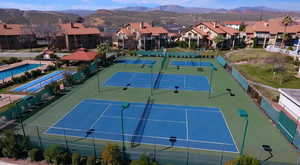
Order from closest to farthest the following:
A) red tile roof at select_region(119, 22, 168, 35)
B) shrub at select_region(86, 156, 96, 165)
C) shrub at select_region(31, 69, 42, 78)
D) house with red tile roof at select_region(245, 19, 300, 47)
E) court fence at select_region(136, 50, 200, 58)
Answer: shrub at select_region(86, 156, 96, 165) < shrub at select_region(31, 69, 42, 78) < court fence at select_region(136, 50, 200, 58) < house with red tile roof at select_region(245, 19, 300, 47) < red tile roof at select_region(119, 22, 168, 35)

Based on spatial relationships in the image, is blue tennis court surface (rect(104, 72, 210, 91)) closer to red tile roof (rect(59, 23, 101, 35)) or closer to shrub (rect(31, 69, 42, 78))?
shrub (rect(31, 69, 42, 78))

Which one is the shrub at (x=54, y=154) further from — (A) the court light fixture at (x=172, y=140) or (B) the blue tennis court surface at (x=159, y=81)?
(B) the blue tennis court surface at (x=159, y=81)

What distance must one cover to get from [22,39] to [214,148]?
70.3 metres

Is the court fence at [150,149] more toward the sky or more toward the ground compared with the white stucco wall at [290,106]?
more toward the ground

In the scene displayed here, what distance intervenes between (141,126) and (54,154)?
24.4ft

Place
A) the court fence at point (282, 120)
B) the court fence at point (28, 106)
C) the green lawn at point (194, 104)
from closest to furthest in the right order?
the green lawn at point (194, 104) → the court fence at point (282, 120) → the court fence at point (28, 106)

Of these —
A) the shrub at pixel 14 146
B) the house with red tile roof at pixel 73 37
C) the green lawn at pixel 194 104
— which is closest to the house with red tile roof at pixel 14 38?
the house with red tile roof at pixel 73 37

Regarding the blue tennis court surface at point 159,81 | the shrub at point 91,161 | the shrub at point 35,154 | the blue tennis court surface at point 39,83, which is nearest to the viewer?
the shrub at point 91,161

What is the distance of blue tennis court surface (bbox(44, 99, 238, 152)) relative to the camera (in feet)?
50.4

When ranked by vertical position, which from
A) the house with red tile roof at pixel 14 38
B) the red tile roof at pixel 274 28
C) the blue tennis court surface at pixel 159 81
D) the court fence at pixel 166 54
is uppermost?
the red tile roof at pixel 274 28

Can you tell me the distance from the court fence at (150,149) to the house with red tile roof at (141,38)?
45.0 metres

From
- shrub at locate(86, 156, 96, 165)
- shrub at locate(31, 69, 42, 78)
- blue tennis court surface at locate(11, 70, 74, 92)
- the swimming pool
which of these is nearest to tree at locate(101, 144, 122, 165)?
shrub at locate(86, 156, 96, 165)

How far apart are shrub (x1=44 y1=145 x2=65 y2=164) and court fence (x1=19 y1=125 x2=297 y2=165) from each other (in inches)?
31.3

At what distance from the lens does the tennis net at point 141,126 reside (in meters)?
15.3
